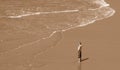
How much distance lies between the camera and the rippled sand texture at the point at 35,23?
6148mm

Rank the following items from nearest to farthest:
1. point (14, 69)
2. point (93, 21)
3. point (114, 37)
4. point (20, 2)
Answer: point (14, 69)
point (114, 37)
point (93, 21)
point (20, 2)

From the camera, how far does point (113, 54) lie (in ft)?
20.3

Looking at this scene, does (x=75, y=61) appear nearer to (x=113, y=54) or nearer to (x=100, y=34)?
(x=113, y=54)

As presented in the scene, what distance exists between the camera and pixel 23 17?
7.77 metres

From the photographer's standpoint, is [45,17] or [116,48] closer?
[116,48]

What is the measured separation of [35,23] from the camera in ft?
24.3

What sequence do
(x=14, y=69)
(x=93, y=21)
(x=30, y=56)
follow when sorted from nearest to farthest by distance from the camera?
(x=14, y=69)
(x=30, y=56)
(x=93, y=21)

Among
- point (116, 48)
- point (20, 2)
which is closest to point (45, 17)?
point (20, 2)

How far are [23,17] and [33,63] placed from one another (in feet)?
6.84

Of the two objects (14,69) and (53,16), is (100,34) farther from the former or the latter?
(14,69)

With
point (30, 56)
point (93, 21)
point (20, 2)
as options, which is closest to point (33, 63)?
point (30, 56)

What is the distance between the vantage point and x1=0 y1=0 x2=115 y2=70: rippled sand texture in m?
6.15

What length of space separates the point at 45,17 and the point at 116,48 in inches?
76.4

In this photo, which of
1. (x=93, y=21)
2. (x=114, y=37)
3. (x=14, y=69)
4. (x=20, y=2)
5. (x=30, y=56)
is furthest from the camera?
(x=20, y=2)
